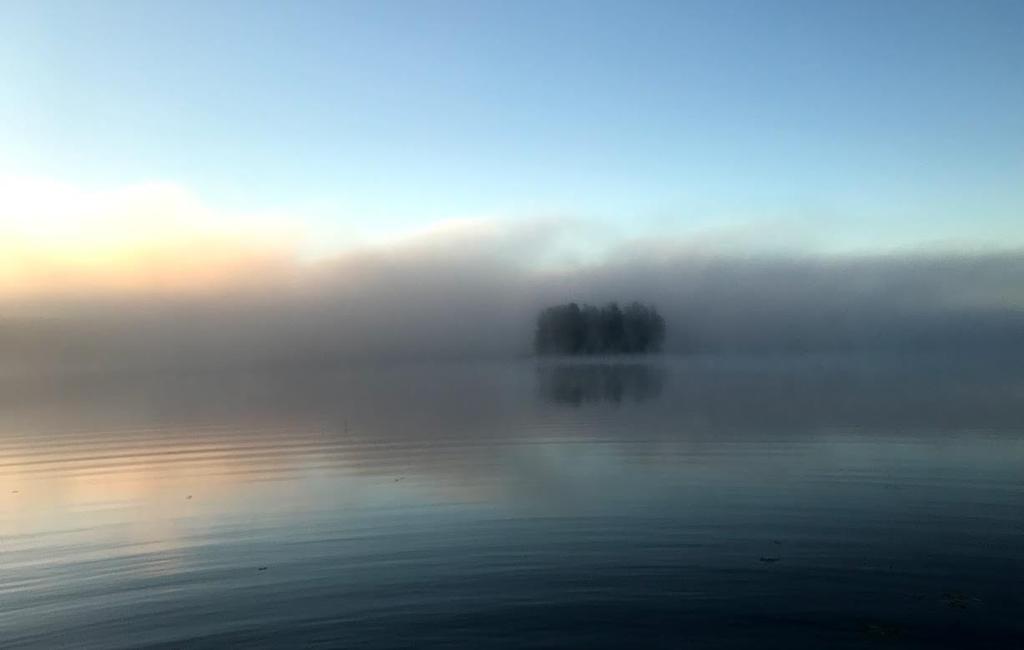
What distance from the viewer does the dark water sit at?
12.6m

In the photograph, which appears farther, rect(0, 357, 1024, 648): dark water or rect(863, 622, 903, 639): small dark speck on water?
rect(0, 357, 1024, 648): dark water

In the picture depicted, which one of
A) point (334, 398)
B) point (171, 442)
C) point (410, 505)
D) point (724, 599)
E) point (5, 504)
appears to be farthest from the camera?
point (334, 398)

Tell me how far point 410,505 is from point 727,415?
29509mm

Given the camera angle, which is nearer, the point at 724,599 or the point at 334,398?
the point at 724,599

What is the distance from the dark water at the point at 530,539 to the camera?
41.4ft

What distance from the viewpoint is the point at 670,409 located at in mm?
53344

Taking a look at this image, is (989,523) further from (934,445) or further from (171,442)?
(171,442)

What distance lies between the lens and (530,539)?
1805 cm

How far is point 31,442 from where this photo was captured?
42.8m

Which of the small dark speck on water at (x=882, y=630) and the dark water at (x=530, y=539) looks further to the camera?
the dark water at (x=530, y=539)

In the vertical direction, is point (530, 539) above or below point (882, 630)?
above

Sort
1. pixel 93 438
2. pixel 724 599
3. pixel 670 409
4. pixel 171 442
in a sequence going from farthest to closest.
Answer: pixel 670 409
pixel 93 438
pixel 171 442
pixel 724 599

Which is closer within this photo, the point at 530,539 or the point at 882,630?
the point at 882,630

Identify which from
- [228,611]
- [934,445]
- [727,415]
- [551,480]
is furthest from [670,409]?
[228,611]
